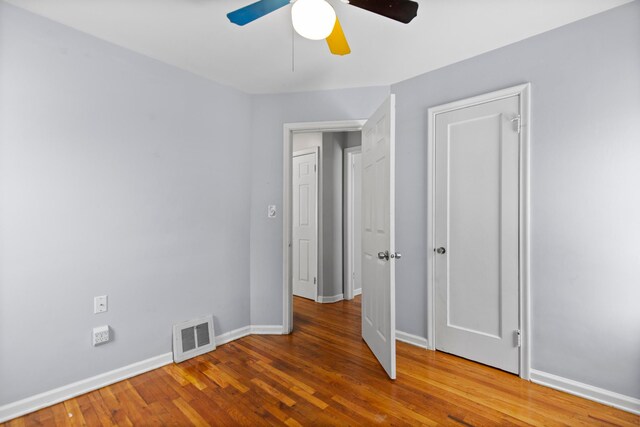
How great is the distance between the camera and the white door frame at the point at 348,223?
4.36 meters

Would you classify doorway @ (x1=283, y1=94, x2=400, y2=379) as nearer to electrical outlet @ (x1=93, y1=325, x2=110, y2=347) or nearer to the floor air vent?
the floor air vent

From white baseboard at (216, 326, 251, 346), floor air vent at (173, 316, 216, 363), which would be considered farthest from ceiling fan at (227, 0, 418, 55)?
→ white baseboard at (216, 326, 251, 346)

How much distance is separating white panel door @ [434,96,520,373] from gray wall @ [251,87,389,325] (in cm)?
124

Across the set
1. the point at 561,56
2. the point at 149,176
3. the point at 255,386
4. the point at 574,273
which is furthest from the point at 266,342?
the point at 561,56

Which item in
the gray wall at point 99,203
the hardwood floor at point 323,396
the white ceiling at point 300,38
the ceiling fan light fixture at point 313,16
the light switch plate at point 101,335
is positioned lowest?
the hardwood floor at point 323,396

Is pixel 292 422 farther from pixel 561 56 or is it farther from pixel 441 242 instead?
pixel 561 56

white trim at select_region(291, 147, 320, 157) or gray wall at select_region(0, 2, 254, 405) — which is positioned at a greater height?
white trim at select_region(291, 147, 320, 157)

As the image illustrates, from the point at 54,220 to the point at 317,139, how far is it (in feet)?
9.72

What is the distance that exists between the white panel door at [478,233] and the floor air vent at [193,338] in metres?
1.97

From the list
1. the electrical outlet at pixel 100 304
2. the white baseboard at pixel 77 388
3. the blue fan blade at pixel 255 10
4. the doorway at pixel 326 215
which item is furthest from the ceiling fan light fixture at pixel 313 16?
the doorway at pixel 326 215

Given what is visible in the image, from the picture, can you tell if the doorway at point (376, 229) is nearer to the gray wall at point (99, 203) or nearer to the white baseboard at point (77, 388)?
the gray wall at point (99, 203)

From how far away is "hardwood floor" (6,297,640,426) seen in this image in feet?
6.00

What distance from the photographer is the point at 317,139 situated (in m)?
4.25

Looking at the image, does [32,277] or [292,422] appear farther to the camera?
[32,277]
